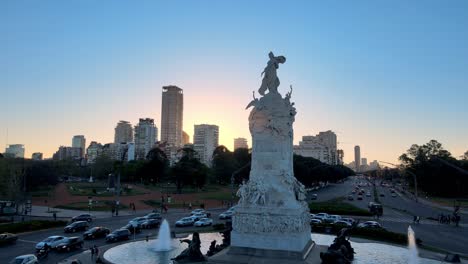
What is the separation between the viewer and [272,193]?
23625 millimetres

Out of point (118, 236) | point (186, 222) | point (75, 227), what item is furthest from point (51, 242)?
point (186, 222)

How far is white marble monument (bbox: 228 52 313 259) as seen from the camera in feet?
74.7

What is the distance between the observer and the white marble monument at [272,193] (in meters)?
22.8

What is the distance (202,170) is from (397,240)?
208 ft

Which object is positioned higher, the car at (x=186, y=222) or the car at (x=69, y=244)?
the car at (x=186, y=222)

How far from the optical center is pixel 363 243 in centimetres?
3244

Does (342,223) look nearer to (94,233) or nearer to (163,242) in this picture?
(163,242)

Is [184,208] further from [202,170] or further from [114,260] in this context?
[114,260]

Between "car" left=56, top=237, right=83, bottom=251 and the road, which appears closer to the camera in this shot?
the road

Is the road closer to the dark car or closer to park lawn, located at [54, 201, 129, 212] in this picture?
the dark car

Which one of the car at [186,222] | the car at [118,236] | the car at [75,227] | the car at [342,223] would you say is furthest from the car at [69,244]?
the car at [342,223]

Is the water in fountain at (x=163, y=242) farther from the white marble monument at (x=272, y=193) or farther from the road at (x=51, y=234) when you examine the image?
the white marble monument at (x=272, y=193)

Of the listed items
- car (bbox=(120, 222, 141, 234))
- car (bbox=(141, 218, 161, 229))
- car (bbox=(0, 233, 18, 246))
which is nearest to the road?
car (bbox=(0, 233, 18, 246))

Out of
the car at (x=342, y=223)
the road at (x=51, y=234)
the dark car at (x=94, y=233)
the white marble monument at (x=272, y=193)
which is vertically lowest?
the road at (x=51, y=234)
